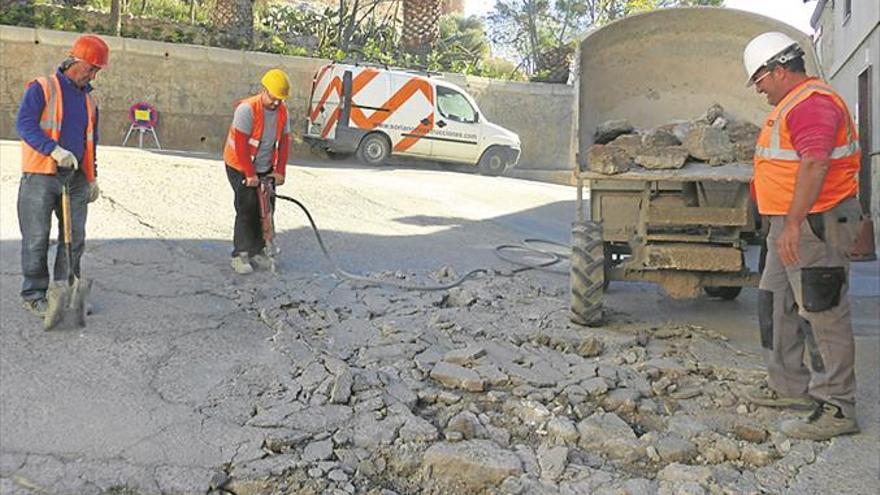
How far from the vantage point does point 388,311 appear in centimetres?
615

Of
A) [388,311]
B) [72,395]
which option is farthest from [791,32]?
[72,395]

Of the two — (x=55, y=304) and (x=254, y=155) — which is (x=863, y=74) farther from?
(x=55, y=304)

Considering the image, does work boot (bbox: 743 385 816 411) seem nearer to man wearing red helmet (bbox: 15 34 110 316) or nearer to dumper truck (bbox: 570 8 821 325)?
dumper truck (bbox: 570 8 821 325)

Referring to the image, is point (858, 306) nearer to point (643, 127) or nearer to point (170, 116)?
point (643, 127)

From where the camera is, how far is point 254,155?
685cm

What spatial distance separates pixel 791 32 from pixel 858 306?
261 centimetres

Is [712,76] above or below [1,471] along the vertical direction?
above

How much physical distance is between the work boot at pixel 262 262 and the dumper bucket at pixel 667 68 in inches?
124

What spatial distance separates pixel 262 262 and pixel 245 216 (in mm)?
453

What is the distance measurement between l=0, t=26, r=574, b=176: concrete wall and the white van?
5.79ft

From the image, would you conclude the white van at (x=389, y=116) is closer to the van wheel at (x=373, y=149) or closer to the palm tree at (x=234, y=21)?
the van wheel at (x=373, y=149)

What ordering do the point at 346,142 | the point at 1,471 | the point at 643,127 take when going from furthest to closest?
the point at 346,142 < the point at 643,127 < the point at 1,471

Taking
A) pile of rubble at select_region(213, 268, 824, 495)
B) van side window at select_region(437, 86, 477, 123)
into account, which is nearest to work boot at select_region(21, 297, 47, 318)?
pile of rubble at select_region(213, 268, 824, 495)

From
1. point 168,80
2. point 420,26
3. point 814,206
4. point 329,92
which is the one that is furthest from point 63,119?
point 420,26
